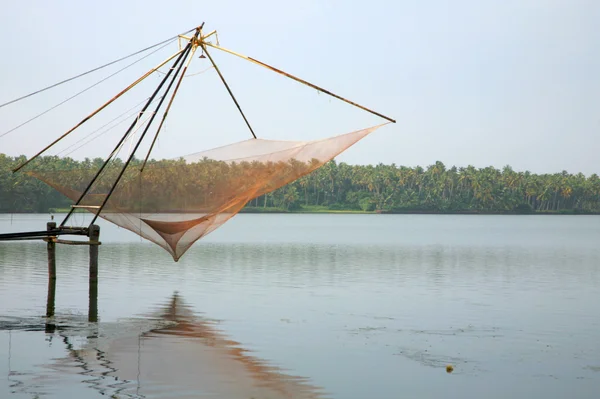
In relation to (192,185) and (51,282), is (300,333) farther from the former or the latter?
(51,282)

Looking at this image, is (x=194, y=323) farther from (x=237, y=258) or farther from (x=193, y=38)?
(x=237, y=258)

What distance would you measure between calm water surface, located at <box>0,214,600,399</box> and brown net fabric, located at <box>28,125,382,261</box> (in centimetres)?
186

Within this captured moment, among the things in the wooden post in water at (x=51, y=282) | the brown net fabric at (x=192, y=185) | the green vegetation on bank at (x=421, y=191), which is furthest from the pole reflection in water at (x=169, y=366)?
the green vegetation on bank at (x=421, y=191)

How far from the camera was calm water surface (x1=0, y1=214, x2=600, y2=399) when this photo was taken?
10305 millimetres

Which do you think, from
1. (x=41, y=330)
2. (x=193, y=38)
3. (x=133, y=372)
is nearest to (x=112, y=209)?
(x=41, y=330)

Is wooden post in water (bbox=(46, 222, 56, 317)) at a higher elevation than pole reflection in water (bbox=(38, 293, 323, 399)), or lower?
higher

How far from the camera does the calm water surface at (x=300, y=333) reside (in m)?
10.3

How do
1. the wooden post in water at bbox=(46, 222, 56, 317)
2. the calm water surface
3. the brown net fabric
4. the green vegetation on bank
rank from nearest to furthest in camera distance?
1. the calm water surface
2. the brown net fabric
3. the wooden post in water at bbox=(46, 222, 56, 317)
4. the green vegetation on bank

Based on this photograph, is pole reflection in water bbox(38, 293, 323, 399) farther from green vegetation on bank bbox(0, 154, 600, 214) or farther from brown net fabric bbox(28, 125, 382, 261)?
green vegetation on bank bbox(0, 154, 600, 214)

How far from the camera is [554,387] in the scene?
34.1ft

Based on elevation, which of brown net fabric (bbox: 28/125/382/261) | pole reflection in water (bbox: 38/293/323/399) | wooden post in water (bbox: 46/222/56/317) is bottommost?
pole reflection in water (bbox: 38/293/323/399)

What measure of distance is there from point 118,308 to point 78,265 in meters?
10.9

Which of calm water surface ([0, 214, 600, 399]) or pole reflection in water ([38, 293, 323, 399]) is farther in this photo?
calm water surface ([0, 214, 600, 399])

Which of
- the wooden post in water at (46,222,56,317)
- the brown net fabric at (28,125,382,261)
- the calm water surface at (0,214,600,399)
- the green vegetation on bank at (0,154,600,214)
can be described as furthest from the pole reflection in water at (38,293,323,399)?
the green vegetation on bank at (0,154,600,214)
